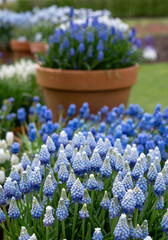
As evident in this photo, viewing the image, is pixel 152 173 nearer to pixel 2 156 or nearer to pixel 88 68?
pixel 2 156

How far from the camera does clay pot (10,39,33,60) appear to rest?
29.1 feet

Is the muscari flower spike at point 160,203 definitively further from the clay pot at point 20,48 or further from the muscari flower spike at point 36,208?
the clay pot at point 20,48

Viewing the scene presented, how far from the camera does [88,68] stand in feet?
12.9

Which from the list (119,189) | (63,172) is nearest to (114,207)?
(119,189)

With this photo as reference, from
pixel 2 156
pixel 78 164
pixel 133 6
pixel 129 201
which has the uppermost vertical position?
pixel 133 6

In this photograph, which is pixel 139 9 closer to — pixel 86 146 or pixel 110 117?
pixel 110 117

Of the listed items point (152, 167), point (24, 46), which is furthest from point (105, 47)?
point (24, 46)

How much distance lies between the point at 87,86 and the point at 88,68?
197 millimetres

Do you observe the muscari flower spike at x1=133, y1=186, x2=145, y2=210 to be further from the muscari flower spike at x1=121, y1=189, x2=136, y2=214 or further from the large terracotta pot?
the large terracotta pot

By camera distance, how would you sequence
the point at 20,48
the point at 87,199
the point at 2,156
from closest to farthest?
the point at 87,199 → the point at 2,156 → the point at 20,48

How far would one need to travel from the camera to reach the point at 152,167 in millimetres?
1716

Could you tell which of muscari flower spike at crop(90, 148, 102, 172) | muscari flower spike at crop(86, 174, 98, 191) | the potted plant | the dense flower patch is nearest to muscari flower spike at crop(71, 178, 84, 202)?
the dense flower patch

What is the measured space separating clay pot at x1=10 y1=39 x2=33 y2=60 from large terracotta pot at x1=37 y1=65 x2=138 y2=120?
4.91m

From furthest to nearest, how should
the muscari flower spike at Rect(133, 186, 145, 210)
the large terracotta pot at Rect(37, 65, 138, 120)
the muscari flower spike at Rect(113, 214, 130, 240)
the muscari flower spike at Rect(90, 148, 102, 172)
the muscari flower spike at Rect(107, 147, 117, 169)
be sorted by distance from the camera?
the large terracotta pot at Rect(37, 65, 138, 120) < the muscari flower spike at Rect(107, 147, 117, 169) < the muscari flower spike at Rect(90, 148, 102, 172) < the muscari flower spike at Rect(133, 186, 145, 210) < the muscari flower spike at Rect(113, 214, 130, 240)
